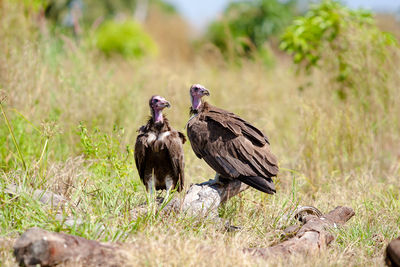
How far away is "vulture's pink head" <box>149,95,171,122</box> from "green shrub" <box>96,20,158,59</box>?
12829 mm

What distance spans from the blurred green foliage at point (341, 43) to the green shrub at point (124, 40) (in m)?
10.1

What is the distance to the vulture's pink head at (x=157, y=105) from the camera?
12.2ft

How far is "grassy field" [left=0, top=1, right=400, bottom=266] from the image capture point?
3.17 metres

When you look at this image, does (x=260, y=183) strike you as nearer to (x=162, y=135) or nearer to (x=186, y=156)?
(x=162, y=135)

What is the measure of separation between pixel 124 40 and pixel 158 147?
45.4ft

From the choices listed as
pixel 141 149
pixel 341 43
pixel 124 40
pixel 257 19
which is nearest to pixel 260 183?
pixel 141 149

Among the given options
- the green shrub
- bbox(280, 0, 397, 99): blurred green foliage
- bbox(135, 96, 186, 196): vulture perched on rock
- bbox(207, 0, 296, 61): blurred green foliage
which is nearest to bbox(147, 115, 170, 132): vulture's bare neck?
bbox(135, 96, 186, 196): vulture perched on rock

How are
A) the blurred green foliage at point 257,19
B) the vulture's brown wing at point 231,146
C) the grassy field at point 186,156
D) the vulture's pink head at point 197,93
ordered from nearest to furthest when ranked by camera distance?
1. the grassy field at point 186,156
2. the vulture's brown wing at point 231,146
3. the vulture's pink head at point 197,93
4. the blurred green foliage at point 257,19

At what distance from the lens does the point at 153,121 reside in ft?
12.5

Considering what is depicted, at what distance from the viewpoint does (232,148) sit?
3738mm

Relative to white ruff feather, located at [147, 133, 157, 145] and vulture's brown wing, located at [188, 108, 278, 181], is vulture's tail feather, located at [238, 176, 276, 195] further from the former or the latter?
white ruff feather, located at [147, 133, 157, 145]

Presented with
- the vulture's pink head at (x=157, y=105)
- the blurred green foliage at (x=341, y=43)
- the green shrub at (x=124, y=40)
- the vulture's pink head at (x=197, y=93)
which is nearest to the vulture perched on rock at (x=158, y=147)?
the vulture's pink head at (x=157, y=105)

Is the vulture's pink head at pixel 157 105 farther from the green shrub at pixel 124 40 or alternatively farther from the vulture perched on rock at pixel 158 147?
the green shrub at pixel 124 40

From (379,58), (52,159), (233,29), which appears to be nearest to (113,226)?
(52,159)
